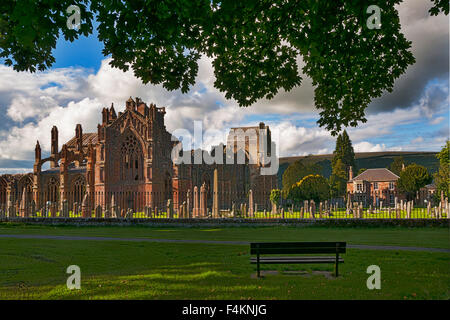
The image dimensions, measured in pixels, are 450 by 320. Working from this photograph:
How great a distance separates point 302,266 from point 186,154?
4028cm

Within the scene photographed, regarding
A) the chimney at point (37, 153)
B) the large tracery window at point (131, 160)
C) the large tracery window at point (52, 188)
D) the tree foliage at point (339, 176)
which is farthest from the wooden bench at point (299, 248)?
the tree foliage at point (339, 176)

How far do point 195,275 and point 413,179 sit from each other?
58985 mm

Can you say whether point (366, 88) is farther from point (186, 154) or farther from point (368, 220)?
point (186, 154)

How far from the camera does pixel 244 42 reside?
1195cm

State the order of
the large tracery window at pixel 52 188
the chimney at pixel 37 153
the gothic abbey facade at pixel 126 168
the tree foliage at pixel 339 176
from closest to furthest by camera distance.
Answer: the gothic abbey facade at pixel 126 168 < the large tracery window at pixel 52 188 < the chimney at pixel 37 153 < the tree foliage at pixel 339 176

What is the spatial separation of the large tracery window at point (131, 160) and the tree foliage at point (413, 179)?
41.4m

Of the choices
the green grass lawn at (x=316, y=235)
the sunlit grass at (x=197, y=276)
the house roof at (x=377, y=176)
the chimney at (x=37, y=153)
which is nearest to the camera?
the sunlit grass at (x=197, y=276)

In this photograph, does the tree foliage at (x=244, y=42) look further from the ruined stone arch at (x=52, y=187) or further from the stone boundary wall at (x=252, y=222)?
the ruined stone arch at (x=52, y=187)

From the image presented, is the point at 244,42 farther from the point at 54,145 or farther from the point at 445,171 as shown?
the point at 54,145

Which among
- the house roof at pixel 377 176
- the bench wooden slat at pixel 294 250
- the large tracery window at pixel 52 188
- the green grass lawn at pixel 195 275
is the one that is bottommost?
the green grass lawn at pixel 195 275

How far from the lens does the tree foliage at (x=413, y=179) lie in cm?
5844

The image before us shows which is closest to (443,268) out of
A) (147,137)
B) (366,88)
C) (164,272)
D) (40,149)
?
(366,88)

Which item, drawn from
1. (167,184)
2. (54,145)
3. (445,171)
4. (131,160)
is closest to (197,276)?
(167,184)

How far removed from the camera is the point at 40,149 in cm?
4938
